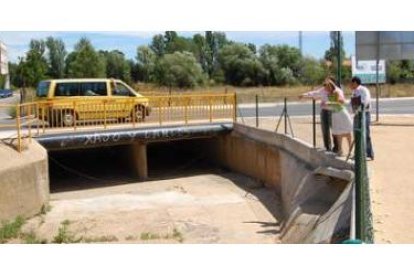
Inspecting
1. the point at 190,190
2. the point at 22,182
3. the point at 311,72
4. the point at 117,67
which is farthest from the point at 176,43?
the point at 22,182

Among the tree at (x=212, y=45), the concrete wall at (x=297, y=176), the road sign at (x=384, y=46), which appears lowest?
the concrete wall at (x=297, y=176)

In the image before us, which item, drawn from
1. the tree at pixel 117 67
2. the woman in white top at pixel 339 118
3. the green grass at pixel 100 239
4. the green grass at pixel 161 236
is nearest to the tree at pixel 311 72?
the tree at pixel 117 67

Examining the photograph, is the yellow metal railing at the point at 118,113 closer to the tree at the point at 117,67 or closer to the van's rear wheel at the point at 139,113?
the van's rear wheel at the point at 139,113

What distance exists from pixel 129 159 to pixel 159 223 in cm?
684

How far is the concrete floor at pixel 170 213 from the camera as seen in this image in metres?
11.3

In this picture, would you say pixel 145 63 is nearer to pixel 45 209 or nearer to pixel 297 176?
pixel 45 209

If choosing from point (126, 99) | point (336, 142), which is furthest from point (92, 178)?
point (336, 142)

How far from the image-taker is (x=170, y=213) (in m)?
13.3

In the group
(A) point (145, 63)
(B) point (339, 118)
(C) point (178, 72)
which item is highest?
(A) point (145, 63)

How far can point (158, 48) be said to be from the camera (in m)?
81.4

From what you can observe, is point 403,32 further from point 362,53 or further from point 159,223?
point 159,223

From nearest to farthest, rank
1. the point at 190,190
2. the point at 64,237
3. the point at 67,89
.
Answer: the point at 64,237 → the point at 190,190 → the point at 67,89

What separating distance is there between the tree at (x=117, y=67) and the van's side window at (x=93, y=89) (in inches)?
1604

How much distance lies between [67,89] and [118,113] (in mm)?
1902
